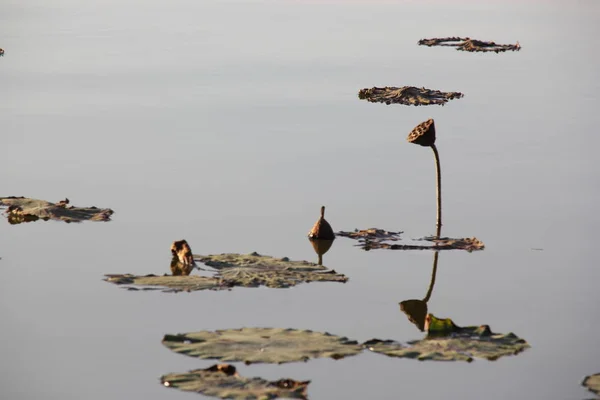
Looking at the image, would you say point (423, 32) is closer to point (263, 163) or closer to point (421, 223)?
point (263, 163)

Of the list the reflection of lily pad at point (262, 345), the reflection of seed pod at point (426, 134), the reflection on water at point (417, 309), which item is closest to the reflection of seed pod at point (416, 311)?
the reflection on water at point (417, 309)

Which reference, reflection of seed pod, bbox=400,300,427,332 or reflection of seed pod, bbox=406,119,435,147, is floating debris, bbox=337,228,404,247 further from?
reflection of seed pod, bbox=400,300,427,332

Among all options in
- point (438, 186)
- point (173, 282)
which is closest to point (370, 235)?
point (438, 186)

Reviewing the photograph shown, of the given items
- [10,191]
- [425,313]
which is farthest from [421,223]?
[10,191]

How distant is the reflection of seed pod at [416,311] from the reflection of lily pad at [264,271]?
461 millimetres

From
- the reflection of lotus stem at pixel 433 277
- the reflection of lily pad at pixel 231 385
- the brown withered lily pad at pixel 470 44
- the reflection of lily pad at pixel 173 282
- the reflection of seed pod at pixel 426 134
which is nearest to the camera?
the reflection of lily pad at pixel 231 385

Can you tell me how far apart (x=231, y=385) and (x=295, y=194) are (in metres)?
4.48

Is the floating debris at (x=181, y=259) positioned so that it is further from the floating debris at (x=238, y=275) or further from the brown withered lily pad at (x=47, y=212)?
the brown withered lily pad at (x=47, y=212)

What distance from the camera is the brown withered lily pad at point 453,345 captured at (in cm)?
607

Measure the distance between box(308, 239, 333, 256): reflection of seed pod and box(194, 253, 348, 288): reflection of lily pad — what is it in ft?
2.11

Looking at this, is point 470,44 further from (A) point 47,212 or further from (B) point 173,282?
(B) point 173,282

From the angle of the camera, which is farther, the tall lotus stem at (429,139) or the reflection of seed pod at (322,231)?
the tall lotus stem at (429,139)

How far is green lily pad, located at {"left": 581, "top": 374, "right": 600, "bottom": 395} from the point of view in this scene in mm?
5852

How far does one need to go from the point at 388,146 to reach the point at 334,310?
5.11 meters
